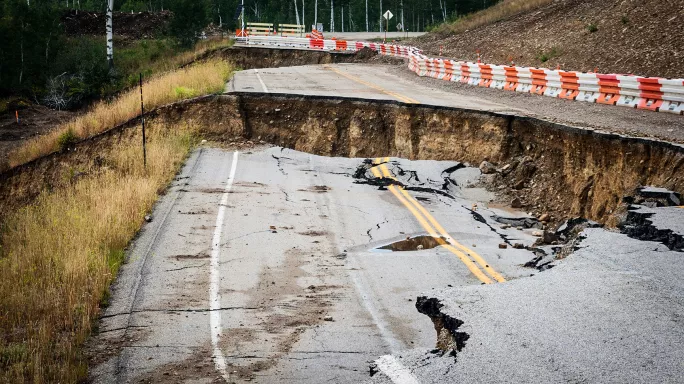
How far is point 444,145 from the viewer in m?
21.0

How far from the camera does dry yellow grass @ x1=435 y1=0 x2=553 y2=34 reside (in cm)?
4656

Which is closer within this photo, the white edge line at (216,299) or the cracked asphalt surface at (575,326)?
the cracked asphalt surface at (575,326)

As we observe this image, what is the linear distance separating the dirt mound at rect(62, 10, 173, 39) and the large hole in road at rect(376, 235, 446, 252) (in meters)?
56.6

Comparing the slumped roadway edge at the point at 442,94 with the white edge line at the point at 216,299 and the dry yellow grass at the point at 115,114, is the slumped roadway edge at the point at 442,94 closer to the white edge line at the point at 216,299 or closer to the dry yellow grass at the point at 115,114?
the dry yellow grass at the point at 115,114

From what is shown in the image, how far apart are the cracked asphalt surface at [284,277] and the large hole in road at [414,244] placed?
205 millimetres

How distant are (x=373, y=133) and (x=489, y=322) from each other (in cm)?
1601

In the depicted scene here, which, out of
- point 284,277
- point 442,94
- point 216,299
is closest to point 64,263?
point 216,299

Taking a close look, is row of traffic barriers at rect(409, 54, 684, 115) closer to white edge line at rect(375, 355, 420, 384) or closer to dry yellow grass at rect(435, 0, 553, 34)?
white edge line at rect(375, 355, 420, 384)

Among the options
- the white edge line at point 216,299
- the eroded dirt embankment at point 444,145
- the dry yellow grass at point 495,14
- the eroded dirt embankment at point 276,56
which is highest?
the dry yellow grass at point 495,14

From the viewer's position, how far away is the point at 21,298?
9094 mm

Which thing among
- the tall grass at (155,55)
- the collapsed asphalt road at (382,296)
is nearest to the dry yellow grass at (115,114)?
the collapsed asphalt road at (382,296)

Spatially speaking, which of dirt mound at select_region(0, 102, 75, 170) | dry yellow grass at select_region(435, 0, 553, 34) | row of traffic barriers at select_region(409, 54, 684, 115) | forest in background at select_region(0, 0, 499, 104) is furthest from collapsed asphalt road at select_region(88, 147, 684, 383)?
dry yellow grass at select_region(435, 0, 553, 34)

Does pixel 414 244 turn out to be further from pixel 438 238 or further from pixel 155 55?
pixel 155 55

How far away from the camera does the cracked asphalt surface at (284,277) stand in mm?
7613
